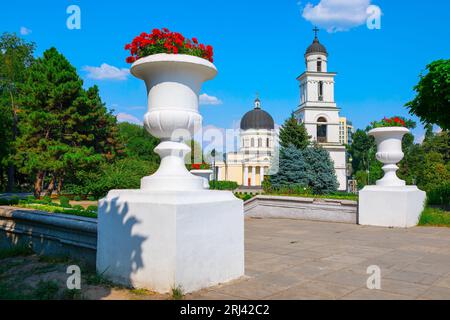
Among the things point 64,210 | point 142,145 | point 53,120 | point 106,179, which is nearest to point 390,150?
point 64,210

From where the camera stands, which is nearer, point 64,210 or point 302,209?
point 64,210

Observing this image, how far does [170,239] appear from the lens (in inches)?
144

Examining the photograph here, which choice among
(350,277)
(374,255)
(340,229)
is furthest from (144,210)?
(340,229)

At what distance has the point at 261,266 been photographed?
5062mm

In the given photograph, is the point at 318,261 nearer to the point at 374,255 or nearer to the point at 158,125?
the point at 374,255

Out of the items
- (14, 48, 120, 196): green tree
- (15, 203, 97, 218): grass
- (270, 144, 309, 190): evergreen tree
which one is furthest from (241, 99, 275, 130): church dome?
(15, 203, 97, 218): grass

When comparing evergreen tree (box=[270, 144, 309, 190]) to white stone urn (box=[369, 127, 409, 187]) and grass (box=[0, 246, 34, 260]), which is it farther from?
grass (box=[0, 246, 34, 260])

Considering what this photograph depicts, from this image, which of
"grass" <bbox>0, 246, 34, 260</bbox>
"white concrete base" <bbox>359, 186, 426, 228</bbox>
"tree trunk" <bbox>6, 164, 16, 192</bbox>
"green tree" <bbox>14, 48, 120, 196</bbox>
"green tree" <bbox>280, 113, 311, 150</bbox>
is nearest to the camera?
"grass" <bbox>0, 246, 34, 260</bbox>

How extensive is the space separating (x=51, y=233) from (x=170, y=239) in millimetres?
2944

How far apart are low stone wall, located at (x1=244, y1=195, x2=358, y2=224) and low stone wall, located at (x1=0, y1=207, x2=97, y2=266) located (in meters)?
7.00

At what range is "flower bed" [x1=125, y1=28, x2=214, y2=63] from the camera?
446 cm

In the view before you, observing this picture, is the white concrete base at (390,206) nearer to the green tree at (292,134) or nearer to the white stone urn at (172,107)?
the white stone urn at (172,107)

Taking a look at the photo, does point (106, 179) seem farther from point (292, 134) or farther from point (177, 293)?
point (292, 134)
